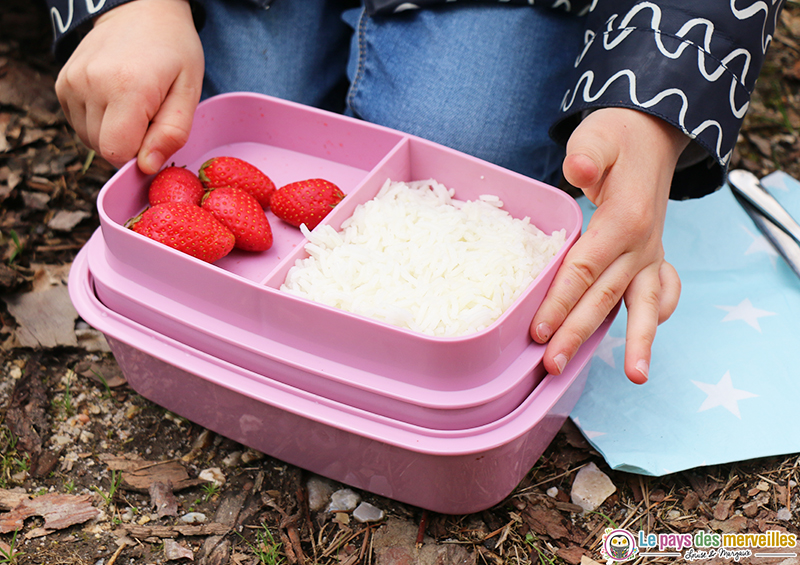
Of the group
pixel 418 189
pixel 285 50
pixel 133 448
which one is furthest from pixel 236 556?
pixel 285 50

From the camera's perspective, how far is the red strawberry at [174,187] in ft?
3.76

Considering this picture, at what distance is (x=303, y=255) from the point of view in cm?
109

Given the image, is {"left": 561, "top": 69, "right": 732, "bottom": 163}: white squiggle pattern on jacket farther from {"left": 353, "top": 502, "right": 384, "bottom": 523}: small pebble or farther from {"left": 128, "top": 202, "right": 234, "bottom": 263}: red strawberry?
{"left": 353, "top": 502, "right": 384, "bottom": 523}: small pebble

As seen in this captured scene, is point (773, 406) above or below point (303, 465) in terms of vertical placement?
above

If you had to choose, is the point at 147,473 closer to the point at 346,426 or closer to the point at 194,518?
the point at 194,518

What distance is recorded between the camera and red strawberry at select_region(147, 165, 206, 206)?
1.15 meters

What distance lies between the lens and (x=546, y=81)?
1.50 m

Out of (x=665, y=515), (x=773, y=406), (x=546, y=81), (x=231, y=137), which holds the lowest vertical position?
(x=665, y=515)

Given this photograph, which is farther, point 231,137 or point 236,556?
point 231,137

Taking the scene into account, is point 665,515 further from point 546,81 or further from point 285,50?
point 285,50

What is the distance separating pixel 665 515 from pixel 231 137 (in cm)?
109

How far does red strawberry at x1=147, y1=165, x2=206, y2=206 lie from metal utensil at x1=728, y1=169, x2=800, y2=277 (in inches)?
48.5

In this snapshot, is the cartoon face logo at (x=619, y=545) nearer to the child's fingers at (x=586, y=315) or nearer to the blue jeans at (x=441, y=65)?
the child's fingers at (x=586, y=315)

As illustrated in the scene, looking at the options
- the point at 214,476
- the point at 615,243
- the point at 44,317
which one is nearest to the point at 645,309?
the point at 615,243
